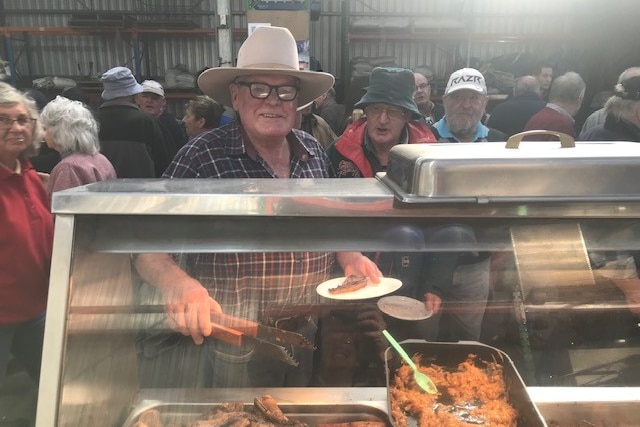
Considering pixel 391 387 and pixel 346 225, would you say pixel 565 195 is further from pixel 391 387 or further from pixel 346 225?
pixel 391 387

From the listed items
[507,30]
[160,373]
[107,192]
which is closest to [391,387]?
[160,373]

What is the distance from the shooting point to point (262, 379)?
1.50m

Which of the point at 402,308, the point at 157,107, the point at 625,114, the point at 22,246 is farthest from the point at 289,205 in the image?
the point at 157,107

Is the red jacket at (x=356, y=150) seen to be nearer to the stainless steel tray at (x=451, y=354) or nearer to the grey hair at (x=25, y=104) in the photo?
the stainless steel tray at (x=451, y=354)

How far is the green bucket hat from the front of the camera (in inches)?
106

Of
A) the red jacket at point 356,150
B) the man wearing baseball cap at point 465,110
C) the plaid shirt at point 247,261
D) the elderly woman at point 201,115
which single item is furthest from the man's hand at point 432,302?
the elderly woman at point 201,115

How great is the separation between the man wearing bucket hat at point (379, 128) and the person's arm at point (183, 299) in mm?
1521

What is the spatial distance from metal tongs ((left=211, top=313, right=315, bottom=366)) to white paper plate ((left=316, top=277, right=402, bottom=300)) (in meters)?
0.20

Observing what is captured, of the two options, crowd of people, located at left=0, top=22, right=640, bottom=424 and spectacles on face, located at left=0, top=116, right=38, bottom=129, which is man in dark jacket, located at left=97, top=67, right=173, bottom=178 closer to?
crowd of people, located at left=0, top=22, right=640, bottom=424

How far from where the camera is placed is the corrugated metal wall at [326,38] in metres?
7.91

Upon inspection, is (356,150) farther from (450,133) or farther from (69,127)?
(69,127)

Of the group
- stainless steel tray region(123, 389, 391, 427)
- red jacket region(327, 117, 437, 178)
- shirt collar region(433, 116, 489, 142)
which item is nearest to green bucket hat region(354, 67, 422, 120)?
red jacket region(327, 117, 437, 178)

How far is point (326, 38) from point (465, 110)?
5.55 m

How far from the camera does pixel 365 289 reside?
1.57 metres
